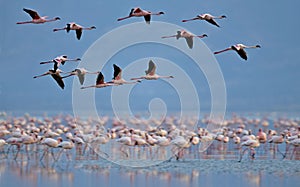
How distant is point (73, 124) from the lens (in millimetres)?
21156

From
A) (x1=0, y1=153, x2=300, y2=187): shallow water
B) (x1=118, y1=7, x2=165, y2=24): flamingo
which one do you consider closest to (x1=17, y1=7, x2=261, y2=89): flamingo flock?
(x1=118, y1=7, x2=165, y2=24): flamingo

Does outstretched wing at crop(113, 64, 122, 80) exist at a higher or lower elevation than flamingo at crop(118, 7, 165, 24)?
lower

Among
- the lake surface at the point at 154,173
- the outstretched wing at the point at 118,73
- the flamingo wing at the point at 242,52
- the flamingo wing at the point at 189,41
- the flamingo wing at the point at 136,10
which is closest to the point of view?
the lake surface at the point at 154,173

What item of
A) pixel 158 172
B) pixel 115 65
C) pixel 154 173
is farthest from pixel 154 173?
pixel 115 65

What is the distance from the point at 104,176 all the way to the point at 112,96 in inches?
315

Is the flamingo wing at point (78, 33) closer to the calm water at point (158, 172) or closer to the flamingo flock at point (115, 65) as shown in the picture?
the flamingo flock at point (115, 65)

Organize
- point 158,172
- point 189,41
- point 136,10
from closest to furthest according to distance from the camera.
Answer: point 158,172
point 136,10
point 189,41

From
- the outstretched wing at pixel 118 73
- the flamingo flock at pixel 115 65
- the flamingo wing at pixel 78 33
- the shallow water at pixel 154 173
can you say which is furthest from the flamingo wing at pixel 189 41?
the shallow water at pixel 154 173

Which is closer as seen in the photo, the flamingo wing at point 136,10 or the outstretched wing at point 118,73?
the flamingo wing at point 136,10

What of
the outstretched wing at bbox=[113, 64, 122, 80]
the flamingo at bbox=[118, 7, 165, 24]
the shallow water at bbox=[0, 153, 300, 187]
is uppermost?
the flamingo at bbox=[118, 7, 165, 24]

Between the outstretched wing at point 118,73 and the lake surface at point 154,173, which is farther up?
the outstretched wing at point 118,73

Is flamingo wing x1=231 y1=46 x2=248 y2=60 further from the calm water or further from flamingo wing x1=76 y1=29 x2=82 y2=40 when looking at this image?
flamingo wing x1=76 y1=29 x2=82 y2=40

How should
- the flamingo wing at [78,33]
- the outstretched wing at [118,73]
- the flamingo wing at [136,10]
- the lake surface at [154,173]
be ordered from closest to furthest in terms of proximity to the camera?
the lake surface at [154,173], the flamingo wing at [136,10], the flamingo wing at [78,33], the outstretched wing at [118,73]

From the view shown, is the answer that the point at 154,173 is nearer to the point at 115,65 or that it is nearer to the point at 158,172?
the point at 158,172
